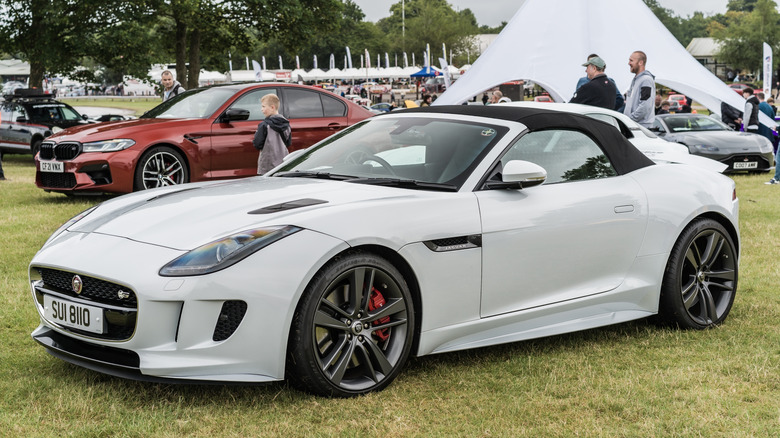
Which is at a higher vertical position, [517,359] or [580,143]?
[580,143]

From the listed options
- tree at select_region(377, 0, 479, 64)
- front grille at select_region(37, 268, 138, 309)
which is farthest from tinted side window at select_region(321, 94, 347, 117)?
tree at select_region(377, 0, 479, 64)

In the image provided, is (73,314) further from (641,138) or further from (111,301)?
(641,138)

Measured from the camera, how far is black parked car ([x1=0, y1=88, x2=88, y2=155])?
19969mm

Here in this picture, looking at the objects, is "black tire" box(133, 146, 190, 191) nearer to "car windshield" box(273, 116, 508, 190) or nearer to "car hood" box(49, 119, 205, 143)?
"car hood" box(49, 119, 205, 143)

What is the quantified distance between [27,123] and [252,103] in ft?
35.3

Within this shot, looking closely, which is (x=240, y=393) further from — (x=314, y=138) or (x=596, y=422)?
(x=314, y=138)

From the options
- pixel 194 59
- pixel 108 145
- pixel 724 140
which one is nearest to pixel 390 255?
pixel 108 145

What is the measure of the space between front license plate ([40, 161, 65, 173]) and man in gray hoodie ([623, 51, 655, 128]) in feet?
25.0

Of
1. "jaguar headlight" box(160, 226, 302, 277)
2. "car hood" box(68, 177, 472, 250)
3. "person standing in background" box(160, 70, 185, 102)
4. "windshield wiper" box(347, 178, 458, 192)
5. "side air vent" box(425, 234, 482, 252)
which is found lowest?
"side air vent" box(425, 234, 482, 252)

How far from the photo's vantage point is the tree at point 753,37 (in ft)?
280

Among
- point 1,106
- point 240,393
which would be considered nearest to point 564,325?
point 240,393

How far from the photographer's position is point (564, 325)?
4746mm

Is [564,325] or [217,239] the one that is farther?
[564,325]

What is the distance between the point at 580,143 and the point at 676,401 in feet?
5.60
